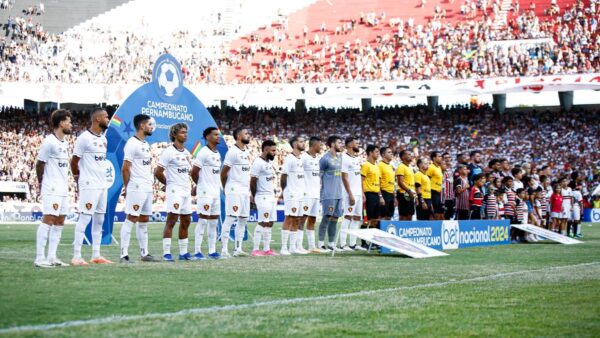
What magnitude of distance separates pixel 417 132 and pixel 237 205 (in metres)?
34.5

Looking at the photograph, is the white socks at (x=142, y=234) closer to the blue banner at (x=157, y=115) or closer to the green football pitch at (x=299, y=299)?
the green football pitch at (x=299, y=299)

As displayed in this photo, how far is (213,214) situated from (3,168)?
117 feet

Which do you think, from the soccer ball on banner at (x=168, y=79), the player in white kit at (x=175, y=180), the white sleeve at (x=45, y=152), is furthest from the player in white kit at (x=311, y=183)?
the white sleeve at (x=45, y=152)

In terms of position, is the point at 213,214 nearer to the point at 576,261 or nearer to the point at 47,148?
the point at 47,148

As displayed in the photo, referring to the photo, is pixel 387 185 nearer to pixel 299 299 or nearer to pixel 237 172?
pixel 237 172

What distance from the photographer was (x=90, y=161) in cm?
1271

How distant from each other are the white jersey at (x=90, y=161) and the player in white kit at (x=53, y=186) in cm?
35

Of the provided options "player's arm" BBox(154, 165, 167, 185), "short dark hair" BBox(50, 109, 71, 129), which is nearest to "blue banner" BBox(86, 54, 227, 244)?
"player's arm" BBox(154, 165, 167, 185)

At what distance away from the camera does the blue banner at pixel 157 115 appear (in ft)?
63.6

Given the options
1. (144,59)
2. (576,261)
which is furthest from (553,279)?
(144,59)

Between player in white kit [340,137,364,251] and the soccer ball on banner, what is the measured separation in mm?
4891

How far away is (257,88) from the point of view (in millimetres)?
48750

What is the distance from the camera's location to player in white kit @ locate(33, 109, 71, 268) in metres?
12.0

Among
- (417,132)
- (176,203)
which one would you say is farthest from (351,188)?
(417,132)
